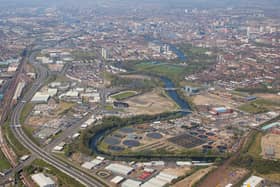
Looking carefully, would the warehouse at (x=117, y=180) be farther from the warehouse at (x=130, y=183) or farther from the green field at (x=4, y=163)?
the green field at (x=4, y=163)

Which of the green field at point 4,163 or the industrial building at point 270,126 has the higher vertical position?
the industrial building at point 270,126

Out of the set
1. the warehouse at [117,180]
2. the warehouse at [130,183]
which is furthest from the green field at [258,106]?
the warehouse at [117,180]

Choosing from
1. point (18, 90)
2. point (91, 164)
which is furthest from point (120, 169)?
point (18, 90)

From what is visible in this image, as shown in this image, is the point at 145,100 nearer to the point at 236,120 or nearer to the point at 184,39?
the point at 236,120

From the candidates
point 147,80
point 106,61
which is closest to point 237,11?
point 106,61

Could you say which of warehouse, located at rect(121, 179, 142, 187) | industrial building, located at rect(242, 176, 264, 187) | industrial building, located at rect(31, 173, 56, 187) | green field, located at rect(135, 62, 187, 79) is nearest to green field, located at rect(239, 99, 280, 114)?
green field, located at rect(135, 62, 187, 79)

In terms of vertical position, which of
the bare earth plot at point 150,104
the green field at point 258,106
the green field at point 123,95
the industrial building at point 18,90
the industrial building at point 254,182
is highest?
the industrial building at point 18,90

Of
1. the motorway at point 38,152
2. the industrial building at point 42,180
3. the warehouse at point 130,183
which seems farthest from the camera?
the motorway at point 38,152

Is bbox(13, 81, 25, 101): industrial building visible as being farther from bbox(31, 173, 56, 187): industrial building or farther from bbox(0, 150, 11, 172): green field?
bbox(31, 173, 56, 187): industrial building
